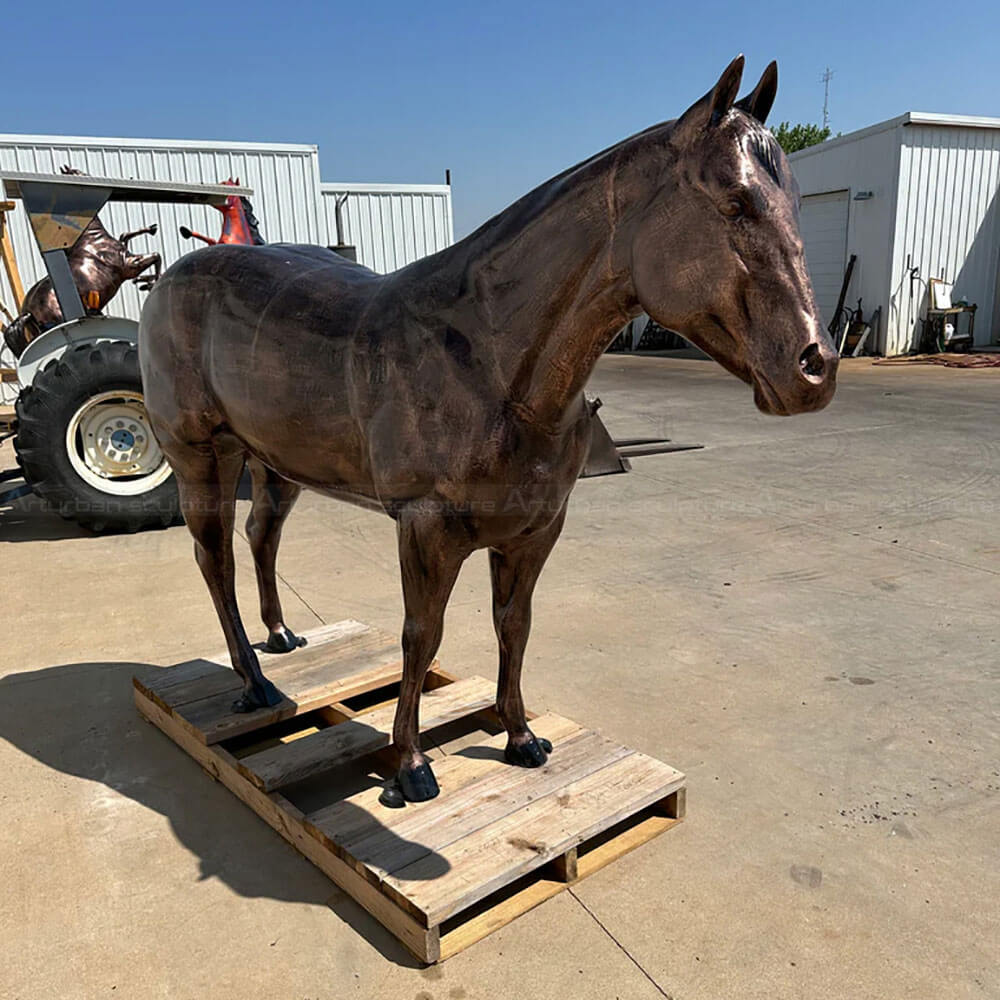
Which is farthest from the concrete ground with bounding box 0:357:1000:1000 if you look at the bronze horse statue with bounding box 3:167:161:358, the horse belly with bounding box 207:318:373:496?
the bronze horse statue with bounding box 3:167:161:358

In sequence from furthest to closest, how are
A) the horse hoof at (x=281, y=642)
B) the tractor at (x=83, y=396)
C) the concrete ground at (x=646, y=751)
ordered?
1. the tractor at (x=83, y=396)
2. the horse hoof at (x=281, y=642)
3. the concrete ground at (x=646, y=751)

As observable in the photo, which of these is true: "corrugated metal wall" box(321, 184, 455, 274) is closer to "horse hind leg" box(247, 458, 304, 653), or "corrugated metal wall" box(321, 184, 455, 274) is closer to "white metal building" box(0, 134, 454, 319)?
"white metal building" box(0, 134, 454, 319)

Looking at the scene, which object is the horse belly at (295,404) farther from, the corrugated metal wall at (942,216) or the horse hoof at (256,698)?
the corrugated metal wall at (942,216)

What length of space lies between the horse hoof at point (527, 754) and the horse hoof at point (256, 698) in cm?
91

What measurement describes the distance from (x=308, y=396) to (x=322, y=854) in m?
1.21

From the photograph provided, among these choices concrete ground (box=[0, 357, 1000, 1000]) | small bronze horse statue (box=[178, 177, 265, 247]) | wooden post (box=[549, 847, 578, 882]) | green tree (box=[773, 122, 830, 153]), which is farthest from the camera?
green tree (box=[773, 122, 830, 153])

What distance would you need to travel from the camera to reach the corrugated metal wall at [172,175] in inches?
428

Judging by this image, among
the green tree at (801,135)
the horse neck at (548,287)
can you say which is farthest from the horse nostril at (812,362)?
the green tree at (801,135)

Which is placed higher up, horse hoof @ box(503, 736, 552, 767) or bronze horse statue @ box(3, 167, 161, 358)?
bronze horse statue @ box(3, 167, 161, 358)

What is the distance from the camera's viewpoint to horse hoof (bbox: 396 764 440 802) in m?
2.27

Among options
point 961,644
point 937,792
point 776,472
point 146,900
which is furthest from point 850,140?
point 146,900

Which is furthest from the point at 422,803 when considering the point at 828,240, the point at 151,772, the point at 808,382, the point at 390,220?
the point at 828,240

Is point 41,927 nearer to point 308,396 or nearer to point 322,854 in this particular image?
point 322,854

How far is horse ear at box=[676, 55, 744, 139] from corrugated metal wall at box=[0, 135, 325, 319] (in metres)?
10.7
